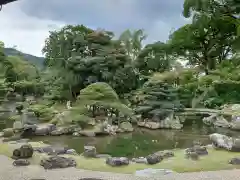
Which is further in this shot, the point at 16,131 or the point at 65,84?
the point at 65,84

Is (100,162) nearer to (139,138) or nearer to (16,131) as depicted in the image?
(139,138)

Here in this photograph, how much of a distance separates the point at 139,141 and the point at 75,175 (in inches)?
182

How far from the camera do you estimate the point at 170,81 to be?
55.6 ft

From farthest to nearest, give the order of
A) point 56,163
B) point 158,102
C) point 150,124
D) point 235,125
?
point 158,102
point 150,124
point 235,125
point 56,163

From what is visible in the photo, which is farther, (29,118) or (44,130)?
(29,118)

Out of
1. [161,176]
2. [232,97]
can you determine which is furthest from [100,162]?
[232,97]

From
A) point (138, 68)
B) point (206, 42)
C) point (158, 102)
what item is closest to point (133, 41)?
point (138, 68)

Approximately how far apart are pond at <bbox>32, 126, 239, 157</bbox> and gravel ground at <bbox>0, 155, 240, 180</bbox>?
2.52m

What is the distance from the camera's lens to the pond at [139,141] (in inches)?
343

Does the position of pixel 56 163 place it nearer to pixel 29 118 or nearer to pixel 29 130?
pixel 29 130

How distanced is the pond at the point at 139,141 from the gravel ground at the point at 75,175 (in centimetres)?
252

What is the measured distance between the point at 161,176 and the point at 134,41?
17193 mm

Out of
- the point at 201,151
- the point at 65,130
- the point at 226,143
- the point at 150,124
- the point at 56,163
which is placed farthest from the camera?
the point at 150,124

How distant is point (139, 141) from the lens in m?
9.91
